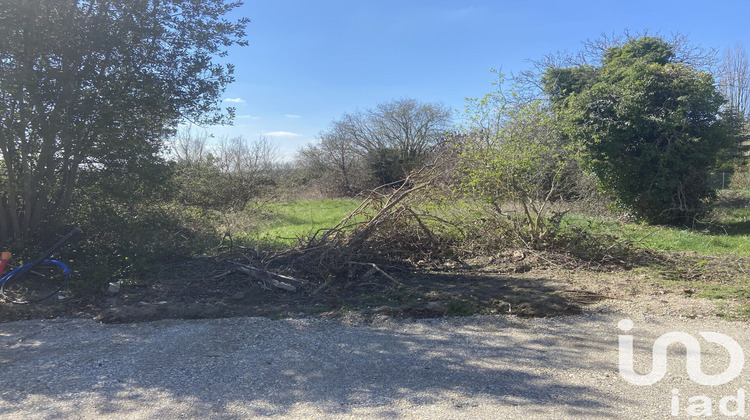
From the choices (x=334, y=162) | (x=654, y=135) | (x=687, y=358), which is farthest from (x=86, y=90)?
(x=334, y=162)

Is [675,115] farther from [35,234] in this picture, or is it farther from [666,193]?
[35,234]

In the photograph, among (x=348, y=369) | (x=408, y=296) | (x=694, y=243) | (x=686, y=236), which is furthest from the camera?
(x=686, y=236)

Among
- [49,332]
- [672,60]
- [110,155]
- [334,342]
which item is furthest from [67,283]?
[672,60]

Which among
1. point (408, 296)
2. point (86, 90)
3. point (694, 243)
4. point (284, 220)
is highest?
point (86, 90)

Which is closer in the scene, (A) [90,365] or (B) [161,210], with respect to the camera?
(A) [90,365]

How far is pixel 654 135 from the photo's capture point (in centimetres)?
1275

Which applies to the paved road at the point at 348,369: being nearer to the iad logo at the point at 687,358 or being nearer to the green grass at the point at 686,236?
the iad logo at the point at 687,358

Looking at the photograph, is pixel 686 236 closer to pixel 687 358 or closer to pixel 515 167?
pixel 515 167

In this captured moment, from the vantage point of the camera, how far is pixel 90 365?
4246mm

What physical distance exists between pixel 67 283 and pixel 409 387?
5768mm

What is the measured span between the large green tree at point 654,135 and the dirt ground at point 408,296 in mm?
5873

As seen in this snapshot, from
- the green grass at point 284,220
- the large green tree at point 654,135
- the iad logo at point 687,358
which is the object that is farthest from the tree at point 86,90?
the large green tree at point 654,135

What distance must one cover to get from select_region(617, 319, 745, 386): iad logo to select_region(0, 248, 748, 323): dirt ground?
0.74 metres

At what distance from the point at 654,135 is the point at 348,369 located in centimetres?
1257
